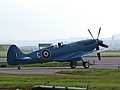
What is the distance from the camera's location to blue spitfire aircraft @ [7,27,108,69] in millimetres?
54344

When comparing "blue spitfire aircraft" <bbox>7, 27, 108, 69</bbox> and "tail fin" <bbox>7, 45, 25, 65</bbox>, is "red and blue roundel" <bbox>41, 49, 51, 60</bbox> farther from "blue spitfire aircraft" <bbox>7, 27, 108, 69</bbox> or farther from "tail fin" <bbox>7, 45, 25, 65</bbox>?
"tail fin" <bbox>7, 45, 25, 65</bbox>

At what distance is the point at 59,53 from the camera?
55812 mm

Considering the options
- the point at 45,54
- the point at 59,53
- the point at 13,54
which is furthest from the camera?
the point at 59,53

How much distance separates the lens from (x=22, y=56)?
54.7m

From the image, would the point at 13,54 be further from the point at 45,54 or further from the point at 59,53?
the point at 59,53

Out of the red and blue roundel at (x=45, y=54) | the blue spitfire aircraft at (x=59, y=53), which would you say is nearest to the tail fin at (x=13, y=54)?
the blue spitfire aircraft at (x=59, y=53)

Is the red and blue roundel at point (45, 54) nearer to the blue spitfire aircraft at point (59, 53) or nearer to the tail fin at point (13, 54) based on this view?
the blue spitfire aircraft at point (59, 53)

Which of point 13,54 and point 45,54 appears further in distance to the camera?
point 45,54

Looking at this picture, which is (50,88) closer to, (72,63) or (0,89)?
(0,89)

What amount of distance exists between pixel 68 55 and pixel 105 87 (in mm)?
30046

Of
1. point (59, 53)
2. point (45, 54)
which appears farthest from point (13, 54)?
point (59, 53)

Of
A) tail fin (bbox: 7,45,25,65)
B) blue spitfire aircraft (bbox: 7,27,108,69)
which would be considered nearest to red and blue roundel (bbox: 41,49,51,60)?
blue spitfire aircraft (bbox: 7,27,108,69)

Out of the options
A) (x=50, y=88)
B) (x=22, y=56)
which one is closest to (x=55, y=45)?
(x=22, y=56)

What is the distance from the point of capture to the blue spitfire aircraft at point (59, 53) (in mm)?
54344
